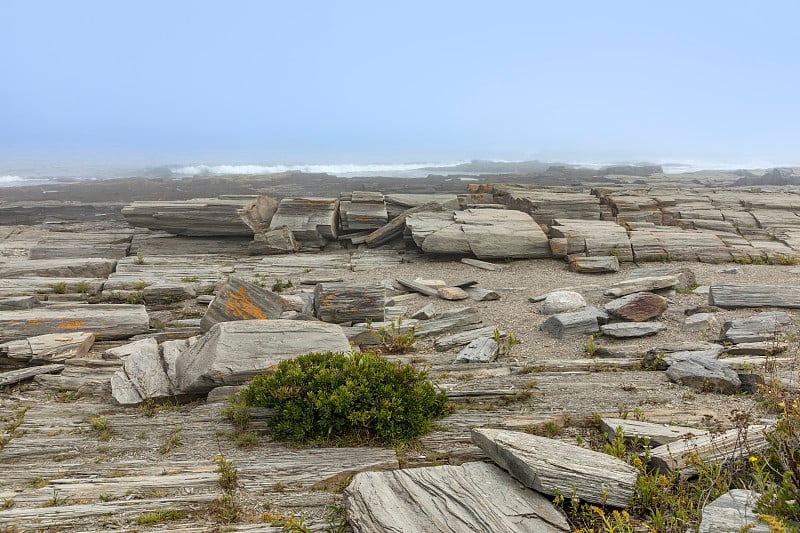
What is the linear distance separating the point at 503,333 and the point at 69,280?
46.9 ft

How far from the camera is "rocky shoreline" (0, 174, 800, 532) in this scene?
6.04 metres

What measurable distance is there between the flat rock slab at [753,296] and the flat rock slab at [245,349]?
400 inches

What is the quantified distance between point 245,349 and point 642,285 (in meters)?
11.9

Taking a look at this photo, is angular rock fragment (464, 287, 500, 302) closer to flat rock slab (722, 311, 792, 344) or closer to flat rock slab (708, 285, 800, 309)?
flat rock slab (708, 285, 800, 309)

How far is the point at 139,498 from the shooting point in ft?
19.7

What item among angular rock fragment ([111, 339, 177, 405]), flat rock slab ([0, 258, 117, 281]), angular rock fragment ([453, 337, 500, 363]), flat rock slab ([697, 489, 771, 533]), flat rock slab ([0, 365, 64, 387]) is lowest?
angular rock fragment ([453, 337, 500, 363])

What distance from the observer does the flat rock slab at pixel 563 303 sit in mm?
14461

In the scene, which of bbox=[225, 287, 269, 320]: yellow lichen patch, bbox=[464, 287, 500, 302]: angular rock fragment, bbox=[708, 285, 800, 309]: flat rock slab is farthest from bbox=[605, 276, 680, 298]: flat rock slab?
bbox=[225, 287, 269, 320]: yellow lichen patch

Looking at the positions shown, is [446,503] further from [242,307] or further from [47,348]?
[47,348]

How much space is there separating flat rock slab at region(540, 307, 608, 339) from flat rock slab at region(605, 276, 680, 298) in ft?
9.99

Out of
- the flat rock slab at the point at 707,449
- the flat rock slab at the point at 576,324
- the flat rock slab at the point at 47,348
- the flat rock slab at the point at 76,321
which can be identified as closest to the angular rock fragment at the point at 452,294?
the flat rock slab at the point at 576,324

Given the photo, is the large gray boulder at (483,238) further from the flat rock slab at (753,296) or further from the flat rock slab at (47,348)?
the flat rock slab at (47,348)

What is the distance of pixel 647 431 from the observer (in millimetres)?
6742

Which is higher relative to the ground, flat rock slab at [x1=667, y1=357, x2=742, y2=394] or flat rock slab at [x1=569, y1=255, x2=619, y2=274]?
flat rock slab at [x1=569, y1=255, x2=619, y2=274]
